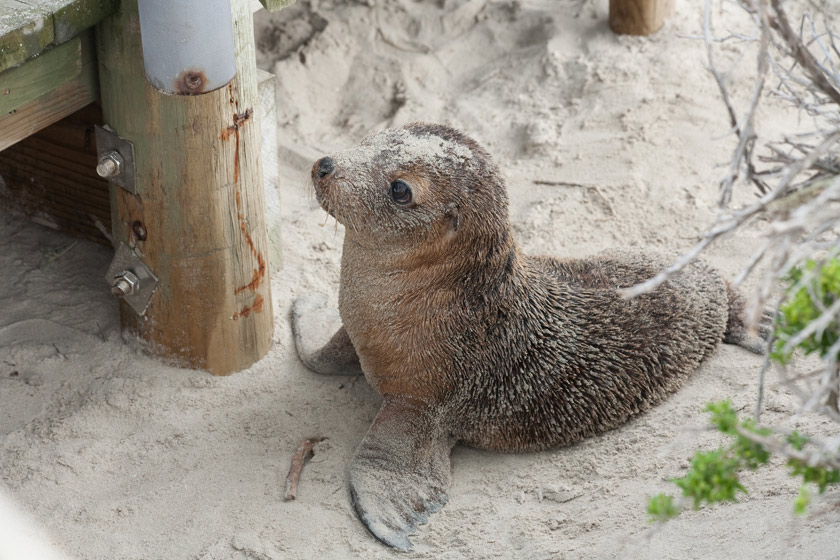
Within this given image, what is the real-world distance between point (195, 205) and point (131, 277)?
0.50 meters

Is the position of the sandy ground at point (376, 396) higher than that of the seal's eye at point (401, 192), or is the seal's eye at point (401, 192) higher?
the seal's eye at point (401, 192)

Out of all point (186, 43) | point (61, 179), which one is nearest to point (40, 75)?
point (186, 43)

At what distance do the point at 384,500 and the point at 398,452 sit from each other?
0.21 m

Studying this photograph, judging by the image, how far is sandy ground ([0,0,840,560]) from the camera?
376 cm

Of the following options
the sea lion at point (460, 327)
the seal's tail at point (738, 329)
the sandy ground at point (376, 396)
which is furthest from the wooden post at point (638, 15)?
the sea lion at point (460, 327)

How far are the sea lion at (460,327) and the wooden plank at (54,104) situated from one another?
3.44 feet

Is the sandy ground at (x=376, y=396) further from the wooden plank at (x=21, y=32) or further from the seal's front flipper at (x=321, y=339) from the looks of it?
the wooden plank at (x=21, y=32)

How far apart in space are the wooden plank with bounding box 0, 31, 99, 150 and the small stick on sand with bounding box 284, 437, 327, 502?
168 cm

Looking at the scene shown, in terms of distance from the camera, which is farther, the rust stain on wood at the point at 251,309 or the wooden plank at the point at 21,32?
the rust stain on wood at the point at 251,309

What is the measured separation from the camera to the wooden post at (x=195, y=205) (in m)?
3.91

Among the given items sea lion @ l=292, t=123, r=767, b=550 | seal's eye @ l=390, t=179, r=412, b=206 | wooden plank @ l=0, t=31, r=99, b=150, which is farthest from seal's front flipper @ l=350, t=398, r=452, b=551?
wooden plank @ l=0, t=31, r=99, b=150

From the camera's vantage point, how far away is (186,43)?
11.1 feet

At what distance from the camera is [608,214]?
5629mm

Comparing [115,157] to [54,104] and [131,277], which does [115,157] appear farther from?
[131,277]
